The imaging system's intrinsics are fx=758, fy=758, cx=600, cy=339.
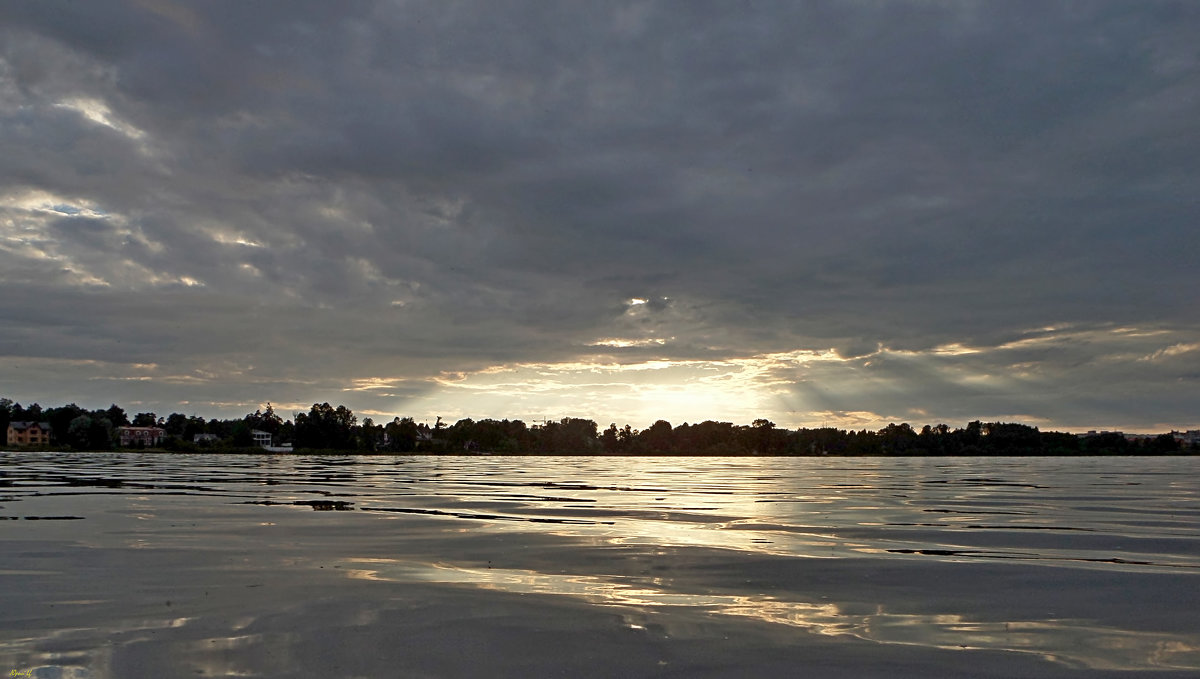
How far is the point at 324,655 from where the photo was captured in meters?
5.79

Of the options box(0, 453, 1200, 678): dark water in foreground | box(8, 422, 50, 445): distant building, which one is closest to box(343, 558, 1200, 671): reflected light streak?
box(0, 453, 1200, 678): dark water in foreground

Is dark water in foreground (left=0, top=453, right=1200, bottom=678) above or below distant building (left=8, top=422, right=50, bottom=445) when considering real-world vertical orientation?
above

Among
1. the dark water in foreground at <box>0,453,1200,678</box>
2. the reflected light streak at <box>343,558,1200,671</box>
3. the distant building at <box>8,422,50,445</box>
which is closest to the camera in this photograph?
the dark water in foreground at <box>0,453,1200,678</box>

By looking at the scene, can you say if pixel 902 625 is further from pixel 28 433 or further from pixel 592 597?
pixel 28 433

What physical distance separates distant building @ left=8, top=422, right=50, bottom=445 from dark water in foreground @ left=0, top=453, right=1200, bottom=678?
201536 millimetres

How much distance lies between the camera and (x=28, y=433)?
177750mm

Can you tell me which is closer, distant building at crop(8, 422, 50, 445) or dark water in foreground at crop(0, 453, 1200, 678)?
dark water in foreground at crop(0, 453, 1200, 678)

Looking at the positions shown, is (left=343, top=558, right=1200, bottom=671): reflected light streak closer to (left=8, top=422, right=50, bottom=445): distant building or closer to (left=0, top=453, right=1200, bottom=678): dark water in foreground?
(left=0, top=453, right=1200, bottom=678): dark water in foreground

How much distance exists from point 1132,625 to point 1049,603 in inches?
38.6

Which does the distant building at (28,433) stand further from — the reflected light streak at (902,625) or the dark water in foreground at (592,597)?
the reflected light streak at (902,625)

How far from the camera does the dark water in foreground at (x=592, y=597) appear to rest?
570 centimetres

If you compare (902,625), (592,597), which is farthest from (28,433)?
(902,625)

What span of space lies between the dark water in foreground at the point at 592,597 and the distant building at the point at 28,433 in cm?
20154

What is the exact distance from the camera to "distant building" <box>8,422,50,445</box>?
174875 mm
